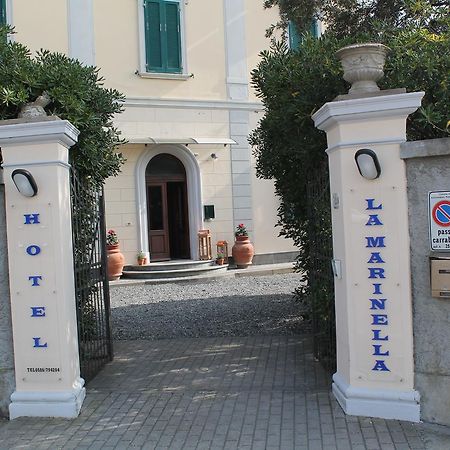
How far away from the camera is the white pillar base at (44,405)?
473 cm

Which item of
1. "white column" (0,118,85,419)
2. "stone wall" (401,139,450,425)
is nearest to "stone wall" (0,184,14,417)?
"white column" (0,118,85,419)

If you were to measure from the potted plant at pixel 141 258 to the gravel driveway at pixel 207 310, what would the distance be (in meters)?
1.22

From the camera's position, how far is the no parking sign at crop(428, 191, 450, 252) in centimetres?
426

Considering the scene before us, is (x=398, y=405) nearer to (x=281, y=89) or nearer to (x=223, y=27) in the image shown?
(x=281, y=89)

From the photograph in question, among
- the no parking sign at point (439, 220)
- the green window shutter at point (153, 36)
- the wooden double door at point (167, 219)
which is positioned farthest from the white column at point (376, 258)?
the wooden double door at point (167, 219)

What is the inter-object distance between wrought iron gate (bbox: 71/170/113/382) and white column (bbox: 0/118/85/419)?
586 millimetres

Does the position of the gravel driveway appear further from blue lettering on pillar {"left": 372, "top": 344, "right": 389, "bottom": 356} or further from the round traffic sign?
the round traffic sign

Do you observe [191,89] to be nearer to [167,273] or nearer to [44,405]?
[167,273]

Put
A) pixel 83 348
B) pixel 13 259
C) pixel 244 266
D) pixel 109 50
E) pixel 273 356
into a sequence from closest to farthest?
pixel 13 259, pixel 83 348, pixel 273 356, pixel 109 50, pixel 244 266

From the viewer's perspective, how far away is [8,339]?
4848 mm

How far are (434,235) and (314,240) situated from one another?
1.75 metres

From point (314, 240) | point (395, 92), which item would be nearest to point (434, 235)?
point (395, 92)

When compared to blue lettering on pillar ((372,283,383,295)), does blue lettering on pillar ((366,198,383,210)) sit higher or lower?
higher

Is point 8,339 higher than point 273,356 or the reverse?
higher
